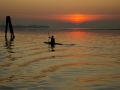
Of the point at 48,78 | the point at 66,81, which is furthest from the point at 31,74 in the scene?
the point at 66,81

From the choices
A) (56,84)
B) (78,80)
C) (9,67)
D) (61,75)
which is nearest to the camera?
(56,84)

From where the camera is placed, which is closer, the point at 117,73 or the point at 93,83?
the point at 93,83

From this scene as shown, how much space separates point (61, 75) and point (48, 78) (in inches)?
60.4

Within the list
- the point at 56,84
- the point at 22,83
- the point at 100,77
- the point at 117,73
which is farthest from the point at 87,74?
the point at 22,83

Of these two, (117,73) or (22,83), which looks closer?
(22,83)

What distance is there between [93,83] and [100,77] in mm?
2063

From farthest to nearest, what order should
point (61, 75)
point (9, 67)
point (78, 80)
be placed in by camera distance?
point (9, 67), point (61, 75), point (78, 80)

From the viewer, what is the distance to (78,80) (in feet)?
54.2

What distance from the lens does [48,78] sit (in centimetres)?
1697

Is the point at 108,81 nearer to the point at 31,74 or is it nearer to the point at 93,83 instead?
the point at 93,83

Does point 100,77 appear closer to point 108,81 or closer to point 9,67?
point 108,81

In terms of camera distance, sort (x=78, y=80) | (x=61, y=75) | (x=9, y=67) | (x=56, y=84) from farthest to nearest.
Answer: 1. (x=9, y=67)
2. (x=61, y=75)
3. (x=78, y=80)
4. (x=56, y=84)

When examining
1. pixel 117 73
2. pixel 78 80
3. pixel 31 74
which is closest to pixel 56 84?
pixel 78 80

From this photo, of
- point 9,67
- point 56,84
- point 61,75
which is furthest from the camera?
point 9,67
